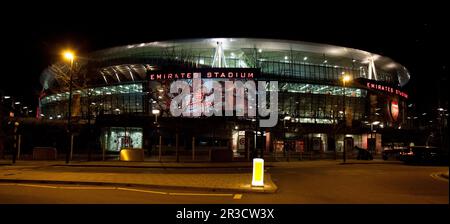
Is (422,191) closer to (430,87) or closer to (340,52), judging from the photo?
(340,52)

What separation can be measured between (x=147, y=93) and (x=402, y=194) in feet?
202

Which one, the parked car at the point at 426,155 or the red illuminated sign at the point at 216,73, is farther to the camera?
the red illuminated sign at the point at 216,73

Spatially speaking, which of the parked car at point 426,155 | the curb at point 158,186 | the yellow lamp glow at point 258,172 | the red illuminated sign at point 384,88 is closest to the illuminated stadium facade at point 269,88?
the red illuminated sign at point 384,88

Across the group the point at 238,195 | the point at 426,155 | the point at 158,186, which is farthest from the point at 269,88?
the point at 238,195

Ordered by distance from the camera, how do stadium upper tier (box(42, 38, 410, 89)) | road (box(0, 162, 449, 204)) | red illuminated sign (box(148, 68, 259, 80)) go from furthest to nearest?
stadium upper tier (box(42, 38, 410, 89))
red illuminated sign (box(148, 68, 259, 80))
road (box(0, 162, 449, 204))

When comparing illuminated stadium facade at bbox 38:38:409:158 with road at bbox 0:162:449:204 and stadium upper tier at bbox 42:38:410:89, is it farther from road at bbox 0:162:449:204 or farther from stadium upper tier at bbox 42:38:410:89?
road at bbox 0:162:449:204

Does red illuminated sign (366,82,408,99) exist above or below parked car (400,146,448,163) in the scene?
above

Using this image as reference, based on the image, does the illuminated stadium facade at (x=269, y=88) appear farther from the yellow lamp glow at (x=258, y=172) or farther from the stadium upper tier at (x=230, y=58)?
the yellow lamp glow at (x=258, y=172)

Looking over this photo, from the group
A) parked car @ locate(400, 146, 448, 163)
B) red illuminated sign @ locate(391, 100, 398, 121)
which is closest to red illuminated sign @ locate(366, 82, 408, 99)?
red illuminated sign @ locate(391, 100, 398, 121)

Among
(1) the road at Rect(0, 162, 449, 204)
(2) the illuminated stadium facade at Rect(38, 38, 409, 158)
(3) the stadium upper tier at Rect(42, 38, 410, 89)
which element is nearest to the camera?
(1) the road at Rect(0, 162, 449, 204)

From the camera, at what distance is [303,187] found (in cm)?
1788

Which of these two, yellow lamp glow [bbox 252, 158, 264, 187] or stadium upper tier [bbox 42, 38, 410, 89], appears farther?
stadium upper tier [bbox 42, 38, 410, 89]

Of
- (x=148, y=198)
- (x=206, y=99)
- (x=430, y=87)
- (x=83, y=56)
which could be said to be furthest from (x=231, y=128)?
(x=430, y=87)

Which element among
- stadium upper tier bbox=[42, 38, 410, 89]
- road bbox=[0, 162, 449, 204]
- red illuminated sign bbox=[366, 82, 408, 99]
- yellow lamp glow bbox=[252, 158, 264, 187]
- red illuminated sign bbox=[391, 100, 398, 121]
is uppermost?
stadium upper tier bbox=[42, 38, 410, 89]
